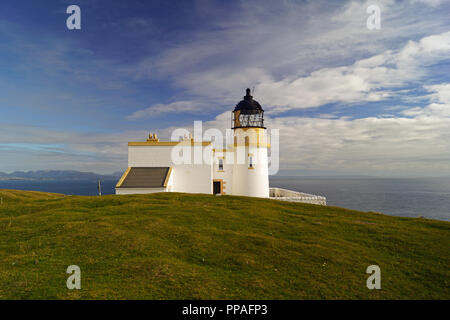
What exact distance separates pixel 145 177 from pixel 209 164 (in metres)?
9.24

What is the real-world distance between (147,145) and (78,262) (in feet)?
84.3

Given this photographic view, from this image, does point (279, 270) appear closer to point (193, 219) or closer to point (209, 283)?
point (209, 283)

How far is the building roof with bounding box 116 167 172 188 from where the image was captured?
103 feet

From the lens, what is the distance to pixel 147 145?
114ft

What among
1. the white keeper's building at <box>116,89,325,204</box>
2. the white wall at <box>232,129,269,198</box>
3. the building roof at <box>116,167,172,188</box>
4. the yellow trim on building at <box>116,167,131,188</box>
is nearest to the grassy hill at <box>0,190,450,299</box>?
the yellow trim on building at <box>116,167,131,188</box>

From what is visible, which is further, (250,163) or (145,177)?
(250,163)

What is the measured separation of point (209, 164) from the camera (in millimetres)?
35375

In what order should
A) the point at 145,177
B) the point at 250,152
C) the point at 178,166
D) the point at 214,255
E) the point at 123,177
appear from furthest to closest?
1. the point at 250,152
2. the point at 178,166
3. the point at 145,177
4. the point at 123,177
5. the point at 214,255

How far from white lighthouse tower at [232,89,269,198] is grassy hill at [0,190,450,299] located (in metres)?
17.9

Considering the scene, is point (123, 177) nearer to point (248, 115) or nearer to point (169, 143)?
point (169, 143)

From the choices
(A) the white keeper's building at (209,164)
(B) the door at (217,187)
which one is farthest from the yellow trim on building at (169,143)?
(B) the door at (217,187)

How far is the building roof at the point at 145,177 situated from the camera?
103 feet

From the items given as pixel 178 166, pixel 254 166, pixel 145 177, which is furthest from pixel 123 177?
pixel 254 166
